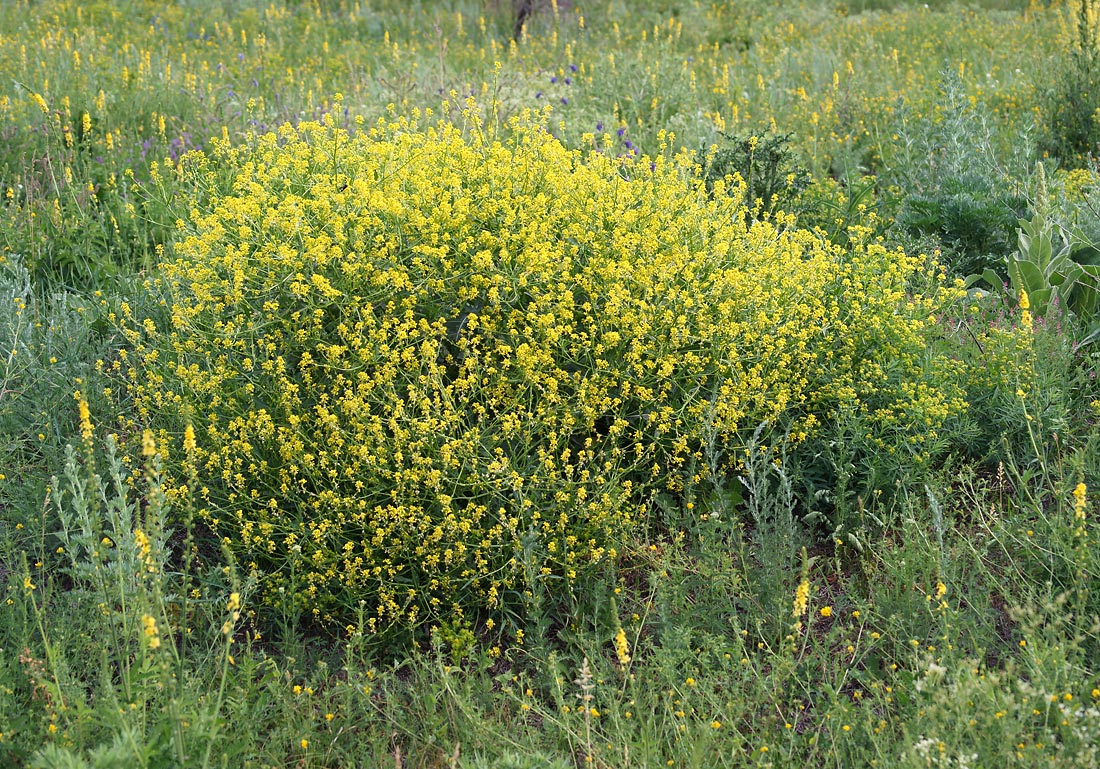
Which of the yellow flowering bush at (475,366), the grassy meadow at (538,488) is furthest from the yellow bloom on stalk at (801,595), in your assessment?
the yellow flowering bush at (475,366)

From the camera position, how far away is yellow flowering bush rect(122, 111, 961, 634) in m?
3.00

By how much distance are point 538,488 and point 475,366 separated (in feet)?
1.38

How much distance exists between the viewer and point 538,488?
3.08 m

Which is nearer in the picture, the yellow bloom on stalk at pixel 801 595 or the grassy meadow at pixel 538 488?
the yellow bloom on stalk at pixel 801 595

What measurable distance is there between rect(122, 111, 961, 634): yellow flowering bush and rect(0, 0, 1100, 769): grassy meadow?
0.02 metres

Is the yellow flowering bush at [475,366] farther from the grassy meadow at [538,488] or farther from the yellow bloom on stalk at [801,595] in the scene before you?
the yellow bloom on stalk at [801,595]

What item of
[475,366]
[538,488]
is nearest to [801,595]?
[538,488]

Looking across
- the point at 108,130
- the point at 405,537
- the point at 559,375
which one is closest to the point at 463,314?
the point at 559,375

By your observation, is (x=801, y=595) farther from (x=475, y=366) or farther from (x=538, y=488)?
(x=475, y=366)

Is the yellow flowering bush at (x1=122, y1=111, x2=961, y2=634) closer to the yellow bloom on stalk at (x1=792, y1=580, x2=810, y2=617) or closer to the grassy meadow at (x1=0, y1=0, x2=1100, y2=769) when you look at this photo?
the grassy meadow at (x1=0, y1=0, x2=1100, y2=769)

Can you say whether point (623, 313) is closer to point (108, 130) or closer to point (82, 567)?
point (82, 567)

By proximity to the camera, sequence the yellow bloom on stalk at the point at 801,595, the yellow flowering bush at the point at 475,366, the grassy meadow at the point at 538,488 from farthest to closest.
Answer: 1. the yellow flowering bush at the point at 475,366
2. the grassy meadow at the point at 538,488
3. the yellow bloom on stalk at the point at 801,595

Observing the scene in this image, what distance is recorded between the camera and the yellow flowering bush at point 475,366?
2998 millimetres

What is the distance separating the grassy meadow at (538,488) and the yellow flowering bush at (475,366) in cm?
2
